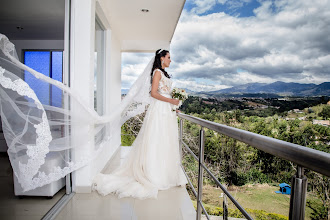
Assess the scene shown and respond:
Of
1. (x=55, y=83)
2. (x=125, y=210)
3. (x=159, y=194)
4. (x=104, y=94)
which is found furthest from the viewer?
(x=104, y=94)

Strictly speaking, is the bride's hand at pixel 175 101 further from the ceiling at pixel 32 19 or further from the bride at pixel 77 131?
the ceiling at pixel 32 19

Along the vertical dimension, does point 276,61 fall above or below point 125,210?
above

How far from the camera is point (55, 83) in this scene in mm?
1742

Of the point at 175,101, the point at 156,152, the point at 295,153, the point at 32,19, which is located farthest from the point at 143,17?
the point at 295,153

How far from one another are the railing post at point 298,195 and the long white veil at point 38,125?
138 centimetres

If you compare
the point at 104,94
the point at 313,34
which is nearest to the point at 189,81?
the point at 313,34

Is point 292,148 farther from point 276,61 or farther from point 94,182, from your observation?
point 276,61

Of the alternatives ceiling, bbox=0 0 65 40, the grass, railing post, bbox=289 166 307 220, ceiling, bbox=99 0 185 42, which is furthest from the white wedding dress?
railing post, bbox=289 166 307 220

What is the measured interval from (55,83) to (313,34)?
39.4 m

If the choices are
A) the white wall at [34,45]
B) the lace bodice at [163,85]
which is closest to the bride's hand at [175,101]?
the lace bodice at [163,85]

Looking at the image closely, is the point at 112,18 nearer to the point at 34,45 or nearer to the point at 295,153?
the point at 34,45

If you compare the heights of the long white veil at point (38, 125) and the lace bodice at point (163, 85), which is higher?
the lace bodice at point (163, 85)

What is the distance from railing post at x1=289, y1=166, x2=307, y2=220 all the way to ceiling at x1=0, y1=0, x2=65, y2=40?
1.53m

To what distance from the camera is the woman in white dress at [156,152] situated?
2.52 m
